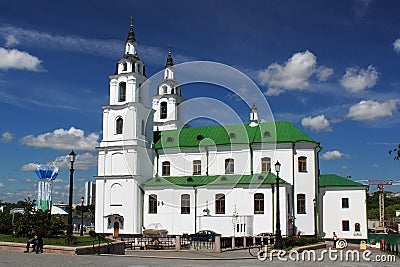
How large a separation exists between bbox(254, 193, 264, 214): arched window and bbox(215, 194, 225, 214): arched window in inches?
129

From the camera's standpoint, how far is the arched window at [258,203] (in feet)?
142

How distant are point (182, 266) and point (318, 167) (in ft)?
105

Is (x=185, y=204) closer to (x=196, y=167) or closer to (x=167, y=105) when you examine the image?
(x=196, y=167)

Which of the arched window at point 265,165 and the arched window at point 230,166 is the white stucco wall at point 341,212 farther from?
the arched window at point 230,166

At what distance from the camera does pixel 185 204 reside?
46.8 metres

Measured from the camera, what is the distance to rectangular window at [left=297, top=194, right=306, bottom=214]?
146ft

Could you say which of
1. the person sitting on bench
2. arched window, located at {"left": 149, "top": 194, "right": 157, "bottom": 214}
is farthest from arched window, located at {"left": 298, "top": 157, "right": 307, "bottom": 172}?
the person sitting on bench

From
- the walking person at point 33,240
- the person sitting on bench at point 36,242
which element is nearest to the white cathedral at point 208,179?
the walking person at point 33,240

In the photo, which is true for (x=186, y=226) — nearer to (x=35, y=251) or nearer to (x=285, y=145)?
(x=285, y=145)

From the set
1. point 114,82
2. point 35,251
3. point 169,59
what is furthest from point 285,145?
point 35,251

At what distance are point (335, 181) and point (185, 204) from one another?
15607mm

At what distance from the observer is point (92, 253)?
74.7 ft

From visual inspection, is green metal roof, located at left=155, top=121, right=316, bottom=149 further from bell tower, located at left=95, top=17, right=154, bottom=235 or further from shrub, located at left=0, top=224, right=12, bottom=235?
shrub, located at left=0, top=224, right=12, bottom=235

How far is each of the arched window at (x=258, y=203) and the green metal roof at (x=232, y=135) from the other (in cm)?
638
